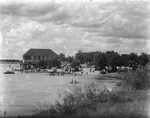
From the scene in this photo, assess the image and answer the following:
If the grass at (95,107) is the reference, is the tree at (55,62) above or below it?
above

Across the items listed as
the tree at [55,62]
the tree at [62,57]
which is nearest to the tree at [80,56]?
the tree at [62,57]

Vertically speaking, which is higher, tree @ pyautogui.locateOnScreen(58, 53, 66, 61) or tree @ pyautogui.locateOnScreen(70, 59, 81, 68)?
tree @ pyautogui.locateOnScreen(58, 53, 66, 61)

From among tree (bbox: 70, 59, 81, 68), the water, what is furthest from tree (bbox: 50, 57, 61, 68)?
the water

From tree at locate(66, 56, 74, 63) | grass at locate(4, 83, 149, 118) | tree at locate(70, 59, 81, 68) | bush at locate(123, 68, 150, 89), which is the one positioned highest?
tree at locate(66, 56, 74, 63)

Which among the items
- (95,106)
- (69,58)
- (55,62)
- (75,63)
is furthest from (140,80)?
(69,58)

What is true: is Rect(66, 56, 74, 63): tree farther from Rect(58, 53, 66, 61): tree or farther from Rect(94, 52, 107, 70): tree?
Rect(94, 52, 107, 70): tree

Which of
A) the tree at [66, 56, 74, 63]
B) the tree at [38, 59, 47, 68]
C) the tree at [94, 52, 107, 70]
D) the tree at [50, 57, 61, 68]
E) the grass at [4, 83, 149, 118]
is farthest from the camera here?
the tree at [66, 56, 74, 63]

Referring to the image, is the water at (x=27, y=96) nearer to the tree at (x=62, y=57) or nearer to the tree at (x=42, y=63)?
the tree at (x=42, y=63)

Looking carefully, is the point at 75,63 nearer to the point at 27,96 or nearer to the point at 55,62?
the point at 55,62

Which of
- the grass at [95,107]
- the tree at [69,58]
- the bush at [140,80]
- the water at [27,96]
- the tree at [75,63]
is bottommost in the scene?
the water at [27,96]

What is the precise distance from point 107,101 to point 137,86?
17.6 meters

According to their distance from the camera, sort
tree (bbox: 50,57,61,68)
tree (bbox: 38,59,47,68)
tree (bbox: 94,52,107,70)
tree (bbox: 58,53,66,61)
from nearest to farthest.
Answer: tree (bbox: 94,52,107,70) < tree (bbox: 50,57,61,68) < tree (bbox: 38,59,47,68) < tree (bbox: 58,53,66,61)

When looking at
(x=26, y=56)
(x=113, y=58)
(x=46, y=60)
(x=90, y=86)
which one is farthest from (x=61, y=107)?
(x=26, y=56)

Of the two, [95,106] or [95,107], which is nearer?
[95,107]
